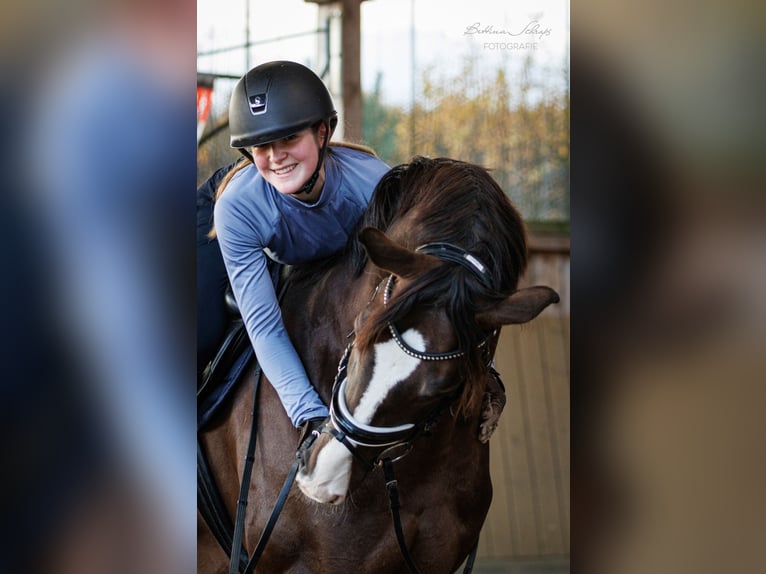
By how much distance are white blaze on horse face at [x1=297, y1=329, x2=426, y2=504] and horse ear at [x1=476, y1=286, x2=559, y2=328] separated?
134 mm

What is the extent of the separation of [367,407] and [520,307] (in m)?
0.32

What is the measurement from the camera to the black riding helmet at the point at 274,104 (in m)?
1.68

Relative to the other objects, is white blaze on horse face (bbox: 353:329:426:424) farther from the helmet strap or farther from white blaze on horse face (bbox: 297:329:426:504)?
the helmet strap

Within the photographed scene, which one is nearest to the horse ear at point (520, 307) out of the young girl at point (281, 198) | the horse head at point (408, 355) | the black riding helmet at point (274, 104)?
the horse head at point (408, 355)

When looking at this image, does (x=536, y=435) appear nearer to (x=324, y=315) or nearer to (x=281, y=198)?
(x=324, y=315)

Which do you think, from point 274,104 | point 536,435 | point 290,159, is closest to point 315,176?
point 290,159

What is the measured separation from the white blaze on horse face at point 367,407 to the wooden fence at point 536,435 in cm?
40

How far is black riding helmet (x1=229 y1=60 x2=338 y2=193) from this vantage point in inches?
66.1
